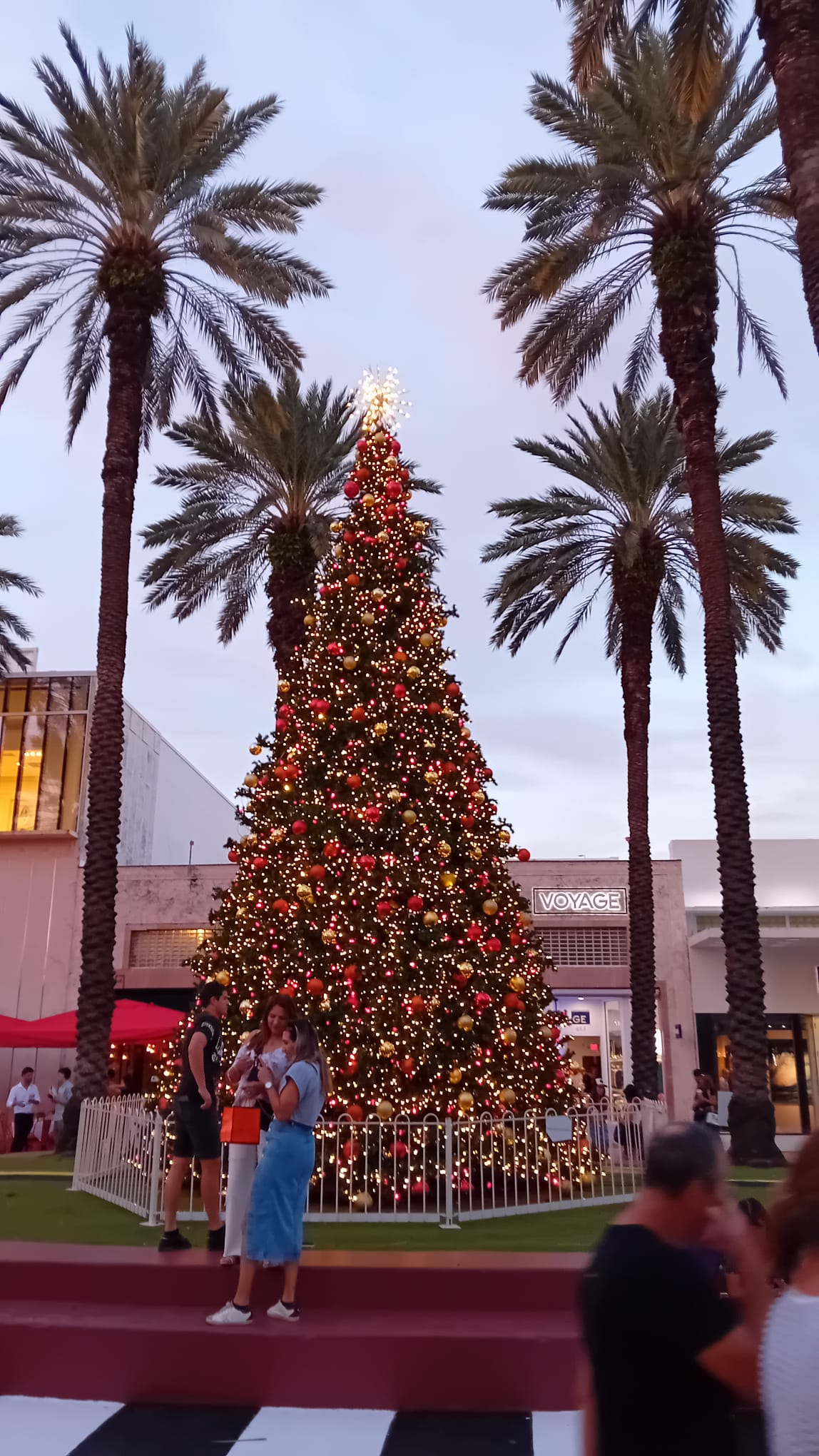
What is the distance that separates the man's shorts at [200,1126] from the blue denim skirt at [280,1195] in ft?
3.46

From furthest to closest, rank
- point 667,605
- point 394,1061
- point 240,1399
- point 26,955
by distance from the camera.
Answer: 1. point 26,955
2. point 667,605
3. point 394,1061
4. point 240,1399

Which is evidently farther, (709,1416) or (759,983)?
(759,983)

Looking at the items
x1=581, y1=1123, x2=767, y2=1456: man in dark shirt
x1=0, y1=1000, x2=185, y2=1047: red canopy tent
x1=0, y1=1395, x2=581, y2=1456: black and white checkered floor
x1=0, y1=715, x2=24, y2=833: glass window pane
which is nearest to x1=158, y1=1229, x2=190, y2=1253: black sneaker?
x1=0, y1=1395, x2=581, y2=1456: black and white checkered floor

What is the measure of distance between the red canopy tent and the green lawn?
28.9 feet

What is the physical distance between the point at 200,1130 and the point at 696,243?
542 inches

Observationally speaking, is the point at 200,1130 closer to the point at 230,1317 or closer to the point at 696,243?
the point at 230,1317

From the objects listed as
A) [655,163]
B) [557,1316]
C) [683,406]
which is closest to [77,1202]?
[557,1316]

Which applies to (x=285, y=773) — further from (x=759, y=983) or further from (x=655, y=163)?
(x=655, y=163)

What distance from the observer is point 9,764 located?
26.6m

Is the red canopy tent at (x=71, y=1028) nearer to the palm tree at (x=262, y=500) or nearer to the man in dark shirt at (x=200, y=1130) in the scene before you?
the palm tree at (x=262, y=500)

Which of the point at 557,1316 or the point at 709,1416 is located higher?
the point at 709,1416

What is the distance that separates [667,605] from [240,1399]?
19859 millimetres

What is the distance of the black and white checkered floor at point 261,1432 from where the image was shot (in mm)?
4719

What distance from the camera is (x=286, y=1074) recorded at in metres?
5.93
